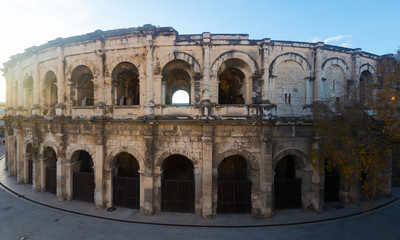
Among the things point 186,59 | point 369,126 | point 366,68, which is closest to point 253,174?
point 369,126

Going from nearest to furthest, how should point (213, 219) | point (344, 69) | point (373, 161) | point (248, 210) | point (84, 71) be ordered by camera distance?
1. point (373, 161)
2. point (213, 219)
3. point (248, 210)
4. point (344, 69)
5. point (84, 71)

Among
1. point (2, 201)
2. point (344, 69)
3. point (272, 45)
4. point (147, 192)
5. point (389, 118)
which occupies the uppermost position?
point (272, 45)

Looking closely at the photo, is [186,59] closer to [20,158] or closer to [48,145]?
[48,145]

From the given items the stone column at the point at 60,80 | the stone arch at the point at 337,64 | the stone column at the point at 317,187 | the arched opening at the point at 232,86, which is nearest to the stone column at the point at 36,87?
the stone column at the point at 60,80

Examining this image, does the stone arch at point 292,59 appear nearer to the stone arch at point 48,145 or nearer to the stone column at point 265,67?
the stone column at point 265,67

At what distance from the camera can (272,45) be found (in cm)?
1163

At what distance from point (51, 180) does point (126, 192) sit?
7.53 m

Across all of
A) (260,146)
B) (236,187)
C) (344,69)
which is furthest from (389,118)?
(236,187)

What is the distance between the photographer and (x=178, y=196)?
1164 cm

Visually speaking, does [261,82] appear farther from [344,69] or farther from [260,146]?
[344,69]

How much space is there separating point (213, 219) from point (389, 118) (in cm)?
1000

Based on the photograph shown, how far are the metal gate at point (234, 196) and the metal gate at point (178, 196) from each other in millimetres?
1900

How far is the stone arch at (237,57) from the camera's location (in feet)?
37.6

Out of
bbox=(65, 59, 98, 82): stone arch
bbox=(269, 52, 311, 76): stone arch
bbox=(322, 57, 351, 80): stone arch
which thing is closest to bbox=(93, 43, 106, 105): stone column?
bbox=(65, 59, 98, 82): stone arch
